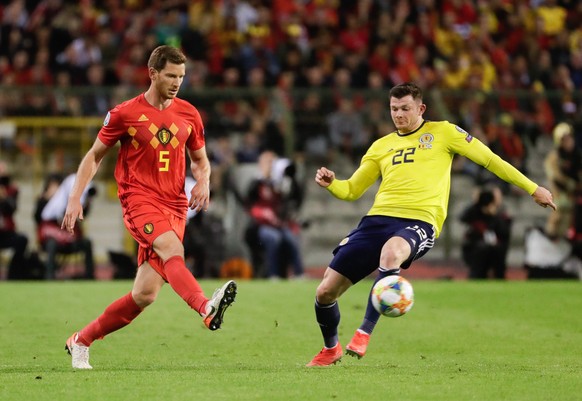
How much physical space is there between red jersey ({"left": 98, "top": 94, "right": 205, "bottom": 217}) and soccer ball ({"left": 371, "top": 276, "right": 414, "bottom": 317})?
5.17 ft

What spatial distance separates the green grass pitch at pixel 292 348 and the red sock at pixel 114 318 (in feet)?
0.89

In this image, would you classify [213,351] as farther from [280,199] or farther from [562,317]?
[280,199]

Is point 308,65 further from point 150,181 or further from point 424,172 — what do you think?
point 150,181

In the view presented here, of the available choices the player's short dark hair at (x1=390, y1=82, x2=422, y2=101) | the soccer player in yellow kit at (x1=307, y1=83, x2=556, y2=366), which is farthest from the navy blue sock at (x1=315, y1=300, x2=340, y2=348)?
the player's short dark hair at (x1=390, y1=82, x2=422, y2=101)

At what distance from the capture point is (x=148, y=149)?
8.59m

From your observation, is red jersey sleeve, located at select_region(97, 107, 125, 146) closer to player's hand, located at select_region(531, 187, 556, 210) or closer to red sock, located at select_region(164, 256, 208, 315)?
red sock, located at select_region(164, 256, 208, 315)

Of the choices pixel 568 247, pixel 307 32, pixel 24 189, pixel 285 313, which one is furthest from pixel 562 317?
pixel 307 32

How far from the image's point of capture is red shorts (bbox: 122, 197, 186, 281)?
8414 mm

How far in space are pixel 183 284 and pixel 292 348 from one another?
2479mm

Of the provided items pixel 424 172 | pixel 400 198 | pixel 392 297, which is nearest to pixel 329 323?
pixel 392 297

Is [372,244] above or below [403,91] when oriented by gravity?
below

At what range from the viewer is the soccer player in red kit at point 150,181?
8445 millimetres

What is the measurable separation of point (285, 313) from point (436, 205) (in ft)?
14.6

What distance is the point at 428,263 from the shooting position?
2053cm
